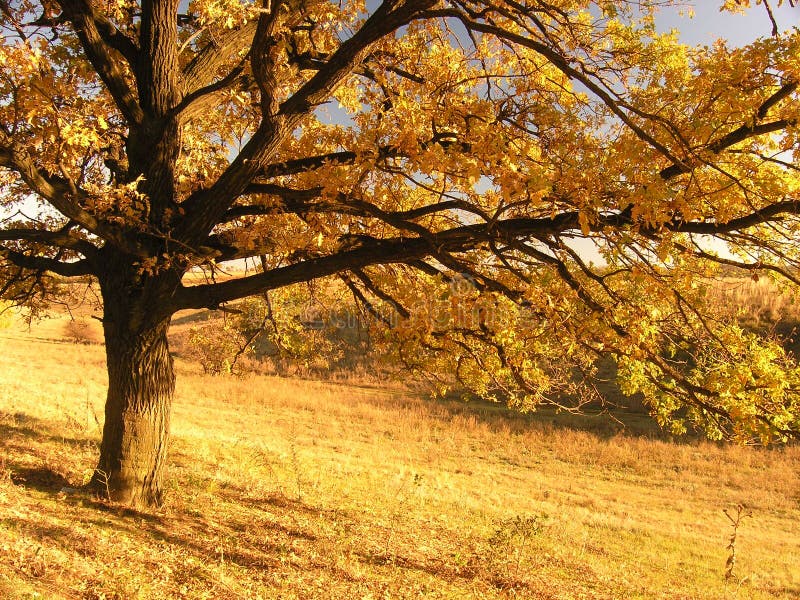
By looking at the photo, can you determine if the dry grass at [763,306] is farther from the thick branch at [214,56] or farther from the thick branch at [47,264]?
the thick branch at [47,264]

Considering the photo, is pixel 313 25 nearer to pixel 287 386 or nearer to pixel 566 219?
pixel 566 219

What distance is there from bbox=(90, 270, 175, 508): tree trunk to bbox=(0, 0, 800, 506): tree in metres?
0.03

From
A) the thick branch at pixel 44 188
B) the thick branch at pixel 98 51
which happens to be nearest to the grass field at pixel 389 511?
the thick branch at pixel 44 188

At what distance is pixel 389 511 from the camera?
33.7 feet

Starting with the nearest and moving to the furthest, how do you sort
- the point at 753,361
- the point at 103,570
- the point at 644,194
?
the point at 644,194 → the point at 103,570 → the point at 753,361

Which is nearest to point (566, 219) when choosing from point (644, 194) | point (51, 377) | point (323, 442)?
point (644, 194)

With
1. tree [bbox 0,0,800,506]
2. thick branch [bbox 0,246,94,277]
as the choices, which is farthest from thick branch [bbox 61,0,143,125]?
thick branch [bbox 0,246,94,277]

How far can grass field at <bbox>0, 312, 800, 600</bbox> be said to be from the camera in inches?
224

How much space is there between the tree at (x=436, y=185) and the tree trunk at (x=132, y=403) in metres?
0.03

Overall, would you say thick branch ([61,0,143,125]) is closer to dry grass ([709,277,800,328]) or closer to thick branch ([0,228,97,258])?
thick branch ([0,228,97,258])

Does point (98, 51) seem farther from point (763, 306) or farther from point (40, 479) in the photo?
point (763, 306)

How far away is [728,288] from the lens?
6.10 m

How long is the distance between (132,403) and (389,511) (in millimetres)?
5300

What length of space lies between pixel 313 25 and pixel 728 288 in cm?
662
